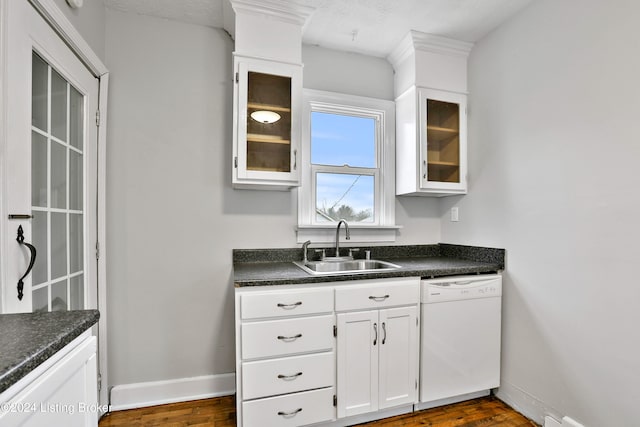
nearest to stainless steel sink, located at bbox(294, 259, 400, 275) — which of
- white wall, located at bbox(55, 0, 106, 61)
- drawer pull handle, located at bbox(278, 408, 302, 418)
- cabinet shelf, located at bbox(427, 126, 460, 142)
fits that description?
drawer pull handle, located at bbox(278, 408, 302, 418)

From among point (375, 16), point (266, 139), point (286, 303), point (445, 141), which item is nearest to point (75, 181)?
point (266, 139)

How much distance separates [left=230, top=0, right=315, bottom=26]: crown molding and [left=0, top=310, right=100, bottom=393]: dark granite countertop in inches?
74.5

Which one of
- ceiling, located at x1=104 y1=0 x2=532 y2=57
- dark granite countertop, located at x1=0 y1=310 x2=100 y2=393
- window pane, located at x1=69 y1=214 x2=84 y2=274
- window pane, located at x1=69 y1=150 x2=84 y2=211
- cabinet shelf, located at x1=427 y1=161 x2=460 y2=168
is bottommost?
dark granite countertop, located at x1=0 y1=310 x2=100 y2=393

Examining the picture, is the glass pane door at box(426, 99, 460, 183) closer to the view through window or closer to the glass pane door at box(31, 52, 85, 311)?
the view through window

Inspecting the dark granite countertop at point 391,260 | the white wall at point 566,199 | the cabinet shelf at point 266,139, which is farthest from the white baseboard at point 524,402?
the cabinet shelf at point 266,139

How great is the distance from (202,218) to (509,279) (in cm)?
216

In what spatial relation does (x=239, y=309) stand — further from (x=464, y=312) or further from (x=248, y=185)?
(x=464, y=312)

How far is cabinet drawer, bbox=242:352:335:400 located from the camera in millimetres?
1633

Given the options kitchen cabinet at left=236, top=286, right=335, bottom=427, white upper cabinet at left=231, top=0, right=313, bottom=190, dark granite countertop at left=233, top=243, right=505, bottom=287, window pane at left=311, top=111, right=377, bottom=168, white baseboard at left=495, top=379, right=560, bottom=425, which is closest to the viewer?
kitchen cabinet at left=236, top=286, right=335, bottom=427

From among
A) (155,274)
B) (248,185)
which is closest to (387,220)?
(248,185)

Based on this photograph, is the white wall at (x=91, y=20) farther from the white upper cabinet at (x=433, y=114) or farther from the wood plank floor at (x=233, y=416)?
the wood plank floor at (x=233, y=416)

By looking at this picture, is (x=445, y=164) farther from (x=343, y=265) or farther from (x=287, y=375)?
(x=287, y=375)

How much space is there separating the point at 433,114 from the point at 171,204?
204 cm

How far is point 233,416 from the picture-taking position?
6.31 ft
